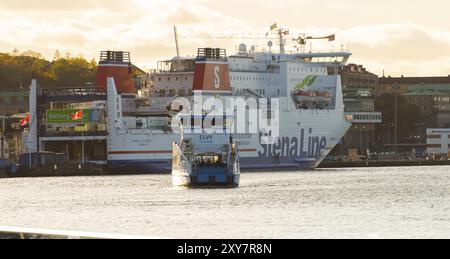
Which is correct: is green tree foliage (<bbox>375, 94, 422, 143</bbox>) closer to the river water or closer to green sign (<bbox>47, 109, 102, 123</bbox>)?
green sign (<bbox>47, 109, 102, 123</bbox>)

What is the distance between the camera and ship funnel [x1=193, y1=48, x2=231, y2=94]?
99519 mm

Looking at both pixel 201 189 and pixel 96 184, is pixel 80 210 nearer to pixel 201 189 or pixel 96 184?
pixel 201 189

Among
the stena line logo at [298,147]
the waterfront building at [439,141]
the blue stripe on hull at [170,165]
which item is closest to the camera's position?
the blue stripe on hull at [170,165]

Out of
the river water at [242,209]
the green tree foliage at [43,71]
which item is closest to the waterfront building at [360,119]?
the green tree foliage at [43,71]

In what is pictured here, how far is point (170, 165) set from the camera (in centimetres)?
9406

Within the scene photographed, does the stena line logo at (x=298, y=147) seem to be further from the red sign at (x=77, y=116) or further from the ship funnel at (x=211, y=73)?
the red sign at (x=77, y=116)

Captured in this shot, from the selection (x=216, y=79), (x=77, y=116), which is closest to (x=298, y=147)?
(x=216, y=79)

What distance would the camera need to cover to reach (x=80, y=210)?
159 ft

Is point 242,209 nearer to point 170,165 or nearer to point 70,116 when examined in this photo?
point 170,165

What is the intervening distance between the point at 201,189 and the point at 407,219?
23.5m

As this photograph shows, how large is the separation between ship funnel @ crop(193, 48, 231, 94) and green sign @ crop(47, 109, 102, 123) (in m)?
8.09

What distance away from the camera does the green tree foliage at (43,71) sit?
6206 inches

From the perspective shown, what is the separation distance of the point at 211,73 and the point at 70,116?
11.4 metres

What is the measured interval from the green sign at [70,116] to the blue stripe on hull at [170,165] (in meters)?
3.56
